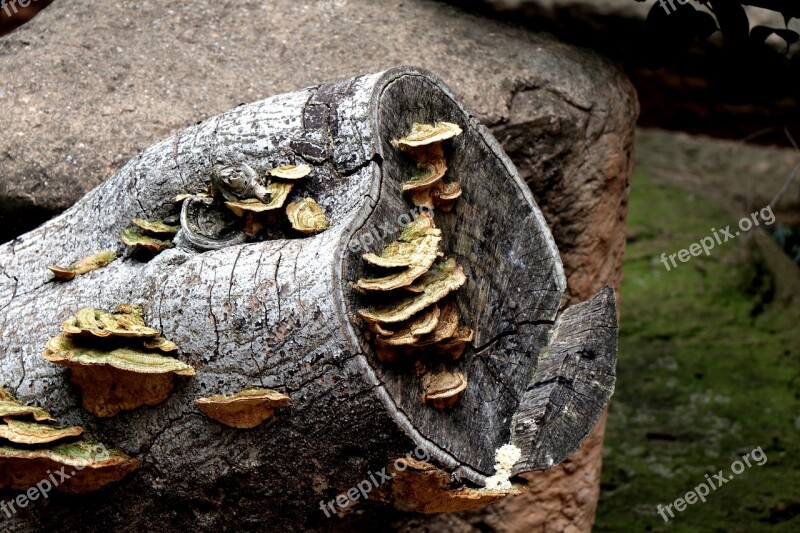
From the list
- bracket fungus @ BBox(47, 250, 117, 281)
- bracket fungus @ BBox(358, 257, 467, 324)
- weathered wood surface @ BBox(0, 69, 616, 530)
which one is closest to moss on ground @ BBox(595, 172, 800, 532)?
weathered wood surface @ BBox(0, 69, 616, 530)

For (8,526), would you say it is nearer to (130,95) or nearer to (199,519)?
(199,519)

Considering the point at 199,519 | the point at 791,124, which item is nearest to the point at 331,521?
the point at 199,519

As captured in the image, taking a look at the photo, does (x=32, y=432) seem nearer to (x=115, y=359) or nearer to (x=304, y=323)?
(x=115, y=359)

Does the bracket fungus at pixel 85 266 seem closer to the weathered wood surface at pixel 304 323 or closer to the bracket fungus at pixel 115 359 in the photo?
the weathered wood surface at pixel 304 323

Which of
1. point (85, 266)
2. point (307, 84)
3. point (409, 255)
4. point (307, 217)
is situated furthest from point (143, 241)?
point (307, 84)

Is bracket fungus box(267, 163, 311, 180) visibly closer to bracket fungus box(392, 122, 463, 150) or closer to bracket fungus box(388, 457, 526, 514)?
bracket fungus box(392, 122, 463, 150)
